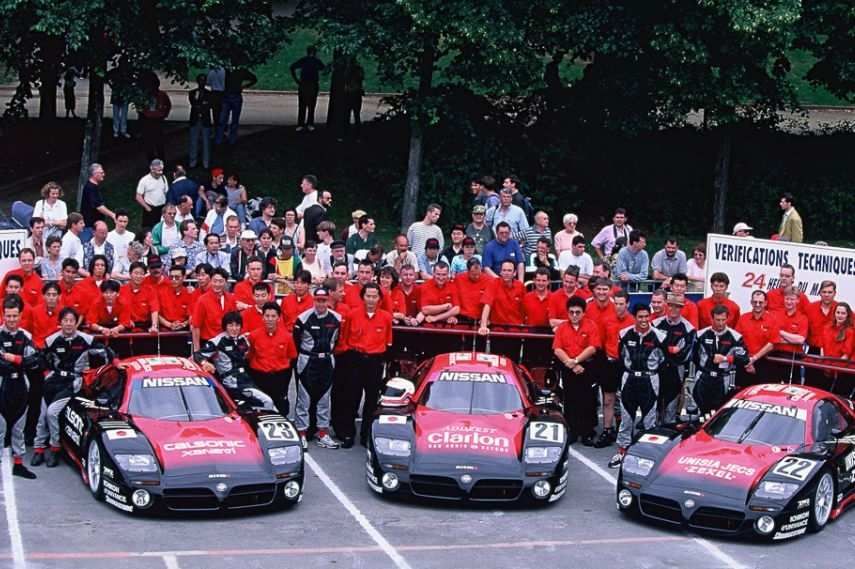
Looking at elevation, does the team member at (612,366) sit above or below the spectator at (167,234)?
below

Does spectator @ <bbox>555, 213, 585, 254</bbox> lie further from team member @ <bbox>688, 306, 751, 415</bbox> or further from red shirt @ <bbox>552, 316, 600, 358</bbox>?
team member @ <bbox>688, 306, 751, 415</bbox>

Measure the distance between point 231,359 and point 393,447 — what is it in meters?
2.65

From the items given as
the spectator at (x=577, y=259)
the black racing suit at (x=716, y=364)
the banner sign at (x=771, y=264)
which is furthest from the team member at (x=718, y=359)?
Answer: the spectator at (x=577, y=259)

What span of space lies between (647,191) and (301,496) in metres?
18.6

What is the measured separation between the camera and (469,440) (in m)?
18.9

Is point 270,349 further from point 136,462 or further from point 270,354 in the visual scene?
point 136,462

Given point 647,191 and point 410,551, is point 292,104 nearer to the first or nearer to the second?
point 647,191

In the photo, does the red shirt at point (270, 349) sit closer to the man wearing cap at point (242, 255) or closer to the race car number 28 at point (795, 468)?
the man wearing cap at point (242, 255)

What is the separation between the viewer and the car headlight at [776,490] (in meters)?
17.8

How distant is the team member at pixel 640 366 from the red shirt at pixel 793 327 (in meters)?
1.64

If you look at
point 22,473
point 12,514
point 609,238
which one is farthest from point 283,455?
point 609,238

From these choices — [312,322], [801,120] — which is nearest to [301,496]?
[312,322]

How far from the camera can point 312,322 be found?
2114 cm

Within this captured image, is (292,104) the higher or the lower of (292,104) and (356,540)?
the higher
